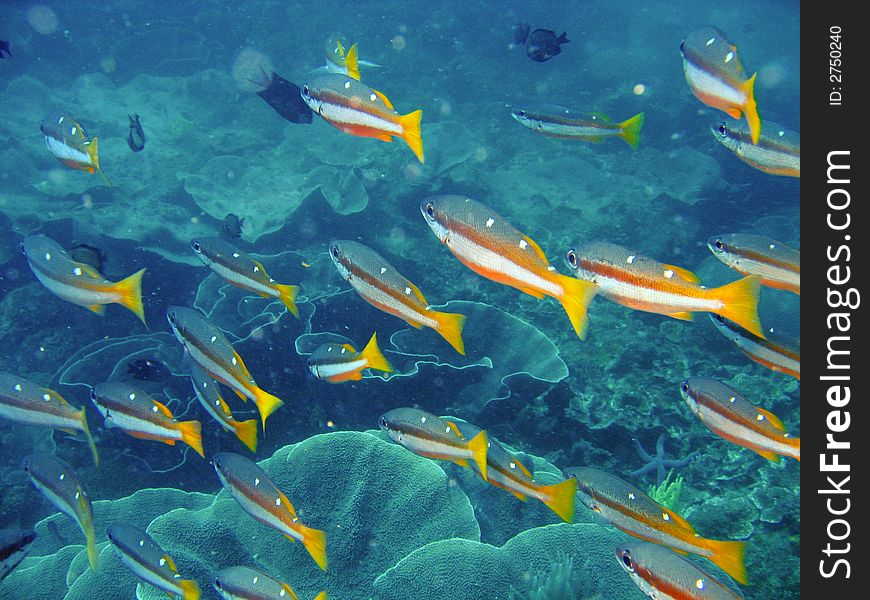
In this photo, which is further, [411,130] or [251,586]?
[411,130]

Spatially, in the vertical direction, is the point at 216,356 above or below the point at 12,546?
above

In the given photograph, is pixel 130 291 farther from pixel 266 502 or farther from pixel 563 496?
pixel 563 496

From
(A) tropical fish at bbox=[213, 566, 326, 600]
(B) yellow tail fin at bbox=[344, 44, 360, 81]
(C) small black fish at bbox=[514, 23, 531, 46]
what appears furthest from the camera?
(C) small black fish at bbox=[514, 23, 531, 46]

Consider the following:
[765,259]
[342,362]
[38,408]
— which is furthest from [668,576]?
[38,408]

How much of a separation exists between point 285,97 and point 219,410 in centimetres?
446

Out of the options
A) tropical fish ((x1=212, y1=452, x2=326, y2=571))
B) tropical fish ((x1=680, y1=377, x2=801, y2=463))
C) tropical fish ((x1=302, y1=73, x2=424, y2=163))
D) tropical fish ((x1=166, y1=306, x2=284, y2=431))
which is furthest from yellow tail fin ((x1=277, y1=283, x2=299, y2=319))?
tropical fish ((x1=680, y1=377, x2=801, y2=463))

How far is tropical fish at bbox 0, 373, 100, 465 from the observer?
9.97ft

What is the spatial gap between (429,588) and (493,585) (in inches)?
17.4

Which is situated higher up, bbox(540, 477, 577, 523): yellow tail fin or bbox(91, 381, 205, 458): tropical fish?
bbox(540, 477, 577, 523): yellow tail fin

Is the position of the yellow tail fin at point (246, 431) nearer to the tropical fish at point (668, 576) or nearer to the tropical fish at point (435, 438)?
the tropical fish at point (435, 438)

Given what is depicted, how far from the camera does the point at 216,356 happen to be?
115 inches

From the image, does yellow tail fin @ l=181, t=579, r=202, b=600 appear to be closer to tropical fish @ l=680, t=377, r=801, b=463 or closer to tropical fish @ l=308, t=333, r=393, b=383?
tropical fish @ l=308, t=333, r=393, b=383
